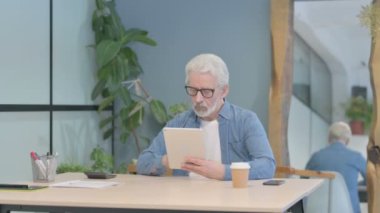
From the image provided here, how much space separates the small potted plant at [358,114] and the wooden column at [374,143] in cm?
455

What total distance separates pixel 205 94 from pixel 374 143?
202 centimetres

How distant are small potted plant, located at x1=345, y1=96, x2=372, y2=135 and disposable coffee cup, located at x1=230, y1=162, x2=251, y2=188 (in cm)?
685

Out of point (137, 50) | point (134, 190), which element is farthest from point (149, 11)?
point (134, 190)

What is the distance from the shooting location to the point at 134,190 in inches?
125

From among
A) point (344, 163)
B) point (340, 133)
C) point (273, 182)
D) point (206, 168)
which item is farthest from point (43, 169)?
point (340, 133)

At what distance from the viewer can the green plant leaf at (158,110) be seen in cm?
568

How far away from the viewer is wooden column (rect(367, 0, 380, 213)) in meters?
5.26

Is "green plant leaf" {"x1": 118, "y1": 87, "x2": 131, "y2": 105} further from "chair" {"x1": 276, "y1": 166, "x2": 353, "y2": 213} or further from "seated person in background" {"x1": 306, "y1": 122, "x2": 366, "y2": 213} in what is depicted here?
"seated person in background" {"x1": 306, "y1": 122, "x2": 366, "y2": 213}

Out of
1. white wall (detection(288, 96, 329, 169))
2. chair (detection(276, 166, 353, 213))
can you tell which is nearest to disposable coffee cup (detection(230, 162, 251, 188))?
chair (detection(276, 166, 353, 213))

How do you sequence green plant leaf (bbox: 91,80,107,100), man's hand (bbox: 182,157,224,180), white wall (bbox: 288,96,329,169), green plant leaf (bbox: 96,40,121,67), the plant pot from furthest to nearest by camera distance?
the plant pot
white wall (bbox: 288,96,329,169)
green plant leaf (bbox: 91,80,107,100)
green plant leaf (bbox: 96,40,121,67)
man's hand (bbox: 182,157,224,180)

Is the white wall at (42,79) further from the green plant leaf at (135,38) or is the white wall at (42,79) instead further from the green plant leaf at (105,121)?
the green plant leaf at (135,38)

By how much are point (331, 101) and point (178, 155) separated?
666 cm

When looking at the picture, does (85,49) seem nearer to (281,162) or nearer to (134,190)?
(281,162)

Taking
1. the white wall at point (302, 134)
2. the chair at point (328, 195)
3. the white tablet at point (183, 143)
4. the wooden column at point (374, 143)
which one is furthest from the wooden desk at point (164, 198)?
the white wall at point (302, 134)
